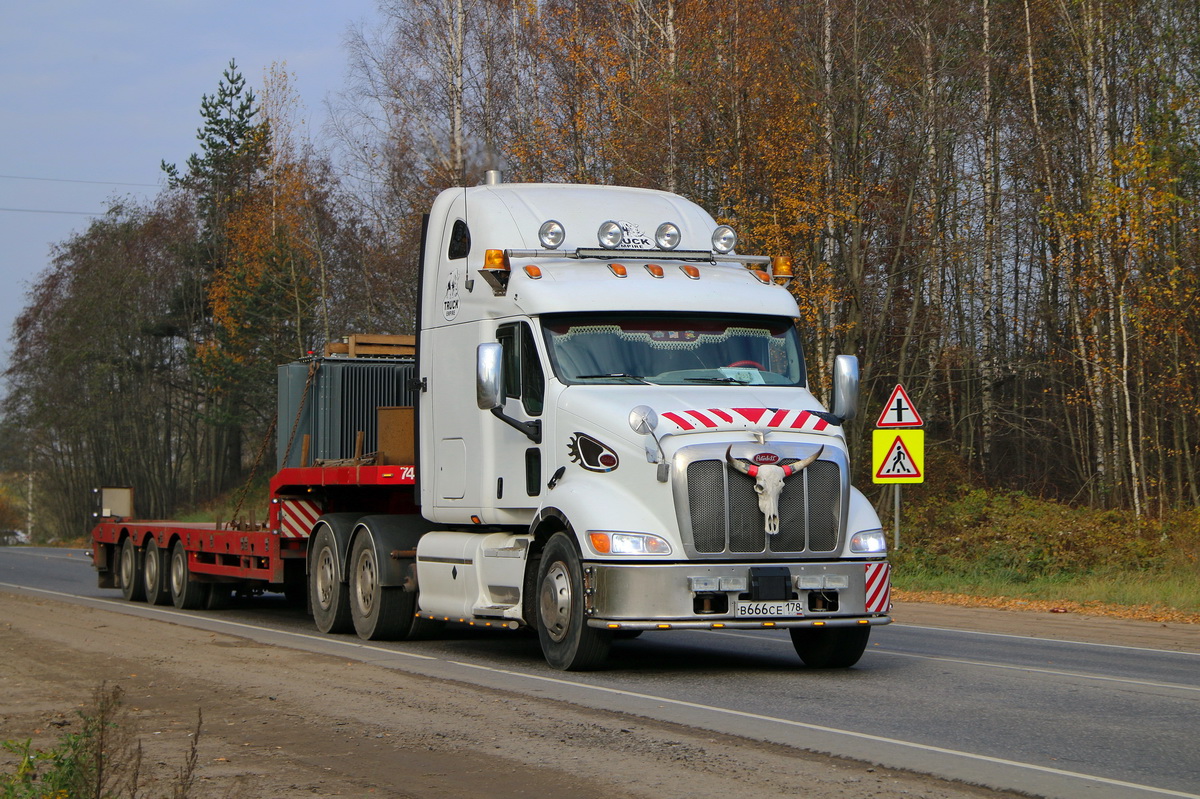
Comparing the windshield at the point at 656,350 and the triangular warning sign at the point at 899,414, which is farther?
the triangular warning sign at the point at 899,414

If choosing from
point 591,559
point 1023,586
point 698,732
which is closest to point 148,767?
point 698,732

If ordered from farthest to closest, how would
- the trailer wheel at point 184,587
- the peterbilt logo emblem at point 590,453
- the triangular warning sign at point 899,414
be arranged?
the triangular warning sign at point 899,414 → the trailer wheel at point 184,587 → the peterbilt logo emblem at point 590,453

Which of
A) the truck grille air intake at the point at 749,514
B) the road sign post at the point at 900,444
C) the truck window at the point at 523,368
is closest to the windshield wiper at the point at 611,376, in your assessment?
the truck window at the point at 523,368

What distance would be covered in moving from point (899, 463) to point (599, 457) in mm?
11906

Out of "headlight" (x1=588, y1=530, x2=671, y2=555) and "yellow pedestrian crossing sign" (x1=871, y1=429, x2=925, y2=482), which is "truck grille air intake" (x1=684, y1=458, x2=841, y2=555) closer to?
"headlight" (x1=588, y1=530, x2=671, y2=555)

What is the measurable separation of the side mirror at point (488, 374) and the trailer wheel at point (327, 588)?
3.87 metres

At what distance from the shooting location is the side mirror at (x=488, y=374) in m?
11.7

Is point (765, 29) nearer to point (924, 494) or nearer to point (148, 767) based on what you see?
point (924, 494)

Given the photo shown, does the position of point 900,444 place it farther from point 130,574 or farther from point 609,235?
point 130,574

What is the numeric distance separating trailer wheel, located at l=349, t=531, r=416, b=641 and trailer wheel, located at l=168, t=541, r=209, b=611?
541cm

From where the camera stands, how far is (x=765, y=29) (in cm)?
3170

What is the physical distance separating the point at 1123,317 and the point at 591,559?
65.3ft

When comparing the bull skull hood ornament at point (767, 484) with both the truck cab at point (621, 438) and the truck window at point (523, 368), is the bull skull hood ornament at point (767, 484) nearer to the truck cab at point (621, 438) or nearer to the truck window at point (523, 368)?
the truck cab at point (621, 438)

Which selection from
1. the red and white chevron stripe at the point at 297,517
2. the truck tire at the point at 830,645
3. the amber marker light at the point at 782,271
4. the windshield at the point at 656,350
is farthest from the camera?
the red and white chevron stripe at the point at 297,517
